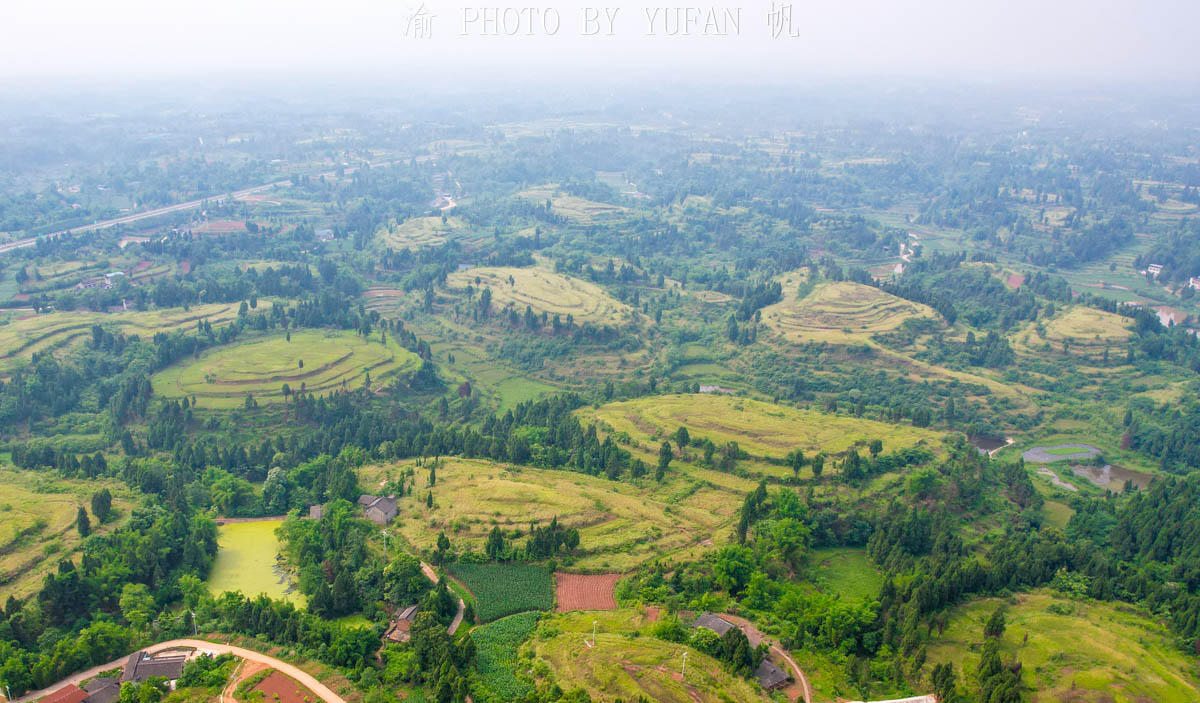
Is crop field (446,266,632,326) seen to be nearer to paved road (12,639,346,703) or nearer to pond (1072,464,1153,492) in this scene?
pond (1072,464,1153,492)

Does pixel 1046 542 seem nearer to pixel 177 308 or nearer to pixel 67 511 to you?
pixel 67 511

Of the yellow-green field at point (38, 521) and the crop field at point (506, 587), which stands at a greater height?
the yellow-green field at point (38, 521)

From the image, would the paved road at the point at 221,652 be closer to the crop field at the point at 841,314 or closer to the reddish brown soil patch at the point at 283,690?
the reddish brown soil patch at the point at 283,690

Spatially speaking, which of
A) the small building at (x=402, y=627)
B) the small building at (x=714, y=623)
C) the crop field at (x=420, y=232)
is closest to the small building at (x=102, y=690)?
the small building at (x=402, y=627)

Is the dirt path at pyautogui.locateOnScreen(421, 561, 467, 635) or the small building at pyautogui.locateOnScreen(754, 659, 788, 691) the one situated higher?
the small building at pyautogui.locateOnScreen(754, 659, 788, 691)

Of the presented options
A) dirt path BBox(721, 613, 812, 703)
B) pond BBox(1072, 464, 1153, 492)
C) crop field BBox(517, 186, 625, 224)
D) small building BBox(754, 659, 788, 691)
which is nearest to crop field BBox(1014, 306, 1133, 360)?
pond BBox(1072, 464, 1153, 492)
